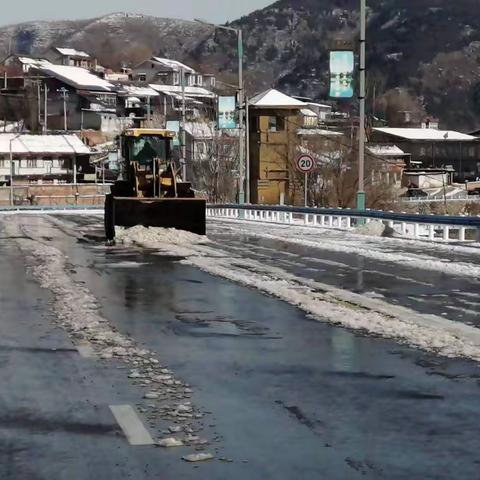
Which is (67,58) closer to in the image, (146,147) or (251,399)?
(146,147)

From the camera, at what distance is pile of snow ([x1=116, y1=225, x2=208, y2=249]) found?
2709cm

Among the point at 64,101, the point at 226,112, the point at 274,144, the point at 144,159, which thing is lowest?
the point at 144,159

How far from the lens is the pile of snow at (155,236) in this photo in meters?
27.1

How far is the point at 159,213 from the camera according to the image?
2902cm

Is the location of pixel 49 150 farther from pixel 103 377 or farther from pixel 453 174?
pixel 103 377

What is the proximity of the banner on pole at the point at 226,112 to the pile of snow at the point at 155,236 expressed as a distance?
23.3m

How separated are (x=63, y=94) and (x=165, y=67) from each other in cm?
5297

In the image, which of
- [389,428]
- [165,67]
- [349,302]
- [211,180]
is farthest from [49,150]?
[389,428]

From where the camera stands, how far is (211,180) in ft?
326

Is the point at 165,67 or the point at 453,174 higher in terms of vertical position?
the point at 165,67

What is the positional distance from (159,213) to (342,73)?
1001cm

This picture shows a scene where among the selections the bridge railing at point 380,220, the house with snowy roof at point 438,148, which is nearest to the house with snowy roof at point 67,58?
the house with snowy roof at point 438,148

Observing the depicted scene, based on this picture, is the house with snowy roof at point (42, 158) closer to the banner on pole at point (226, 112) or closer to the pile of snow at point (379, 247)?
the banner on pole at point (226, 112)

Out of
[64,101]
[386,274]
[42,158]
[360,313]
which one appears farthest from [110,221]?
[64,101]
